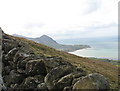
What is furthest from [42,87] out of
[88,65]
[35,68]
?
[88,65]

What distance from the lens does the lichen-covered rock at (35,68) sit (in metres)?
26.2

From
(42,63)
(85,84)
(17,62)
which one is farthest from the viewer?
(17,62)

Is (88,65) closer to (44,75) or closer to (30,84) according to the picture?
(44,75)

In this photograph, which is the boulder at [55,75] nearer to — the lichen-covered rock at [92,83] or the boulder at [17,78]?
the lichen-covered rock at [92,83]

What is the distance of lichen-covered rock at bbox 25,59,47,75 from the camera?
85.9 feet

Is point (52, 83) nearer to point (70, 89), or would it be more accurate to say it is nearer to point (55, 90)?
point (55, 90)

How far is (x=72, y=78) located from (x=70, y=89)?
1709 mm

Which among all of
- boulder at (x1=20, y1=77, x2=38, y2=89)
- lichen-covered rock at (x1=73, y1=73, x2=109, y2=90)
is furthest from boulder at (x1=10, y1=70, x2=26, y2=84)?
lichen-covered rock at (x1=73, y1=73, x2=109, y2=90)

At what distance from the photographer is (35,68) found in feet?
86.8

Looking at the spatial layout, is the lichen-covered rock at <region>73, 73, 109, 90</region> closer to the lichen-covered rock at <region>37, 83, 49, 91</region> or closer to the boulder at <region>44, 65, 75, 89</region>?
the boulder at <region>44, 65, 75, 89</region>

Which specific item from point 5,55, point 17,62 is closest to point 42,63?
point 17,62

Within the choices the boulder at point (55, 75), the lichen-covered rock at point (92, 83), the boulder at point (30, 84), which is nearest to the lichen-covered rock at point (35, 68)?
the boulder at point (30, 84)

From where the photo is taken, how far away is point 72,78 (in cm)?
2111

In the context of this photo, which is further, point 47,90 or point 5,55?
point 5,55
